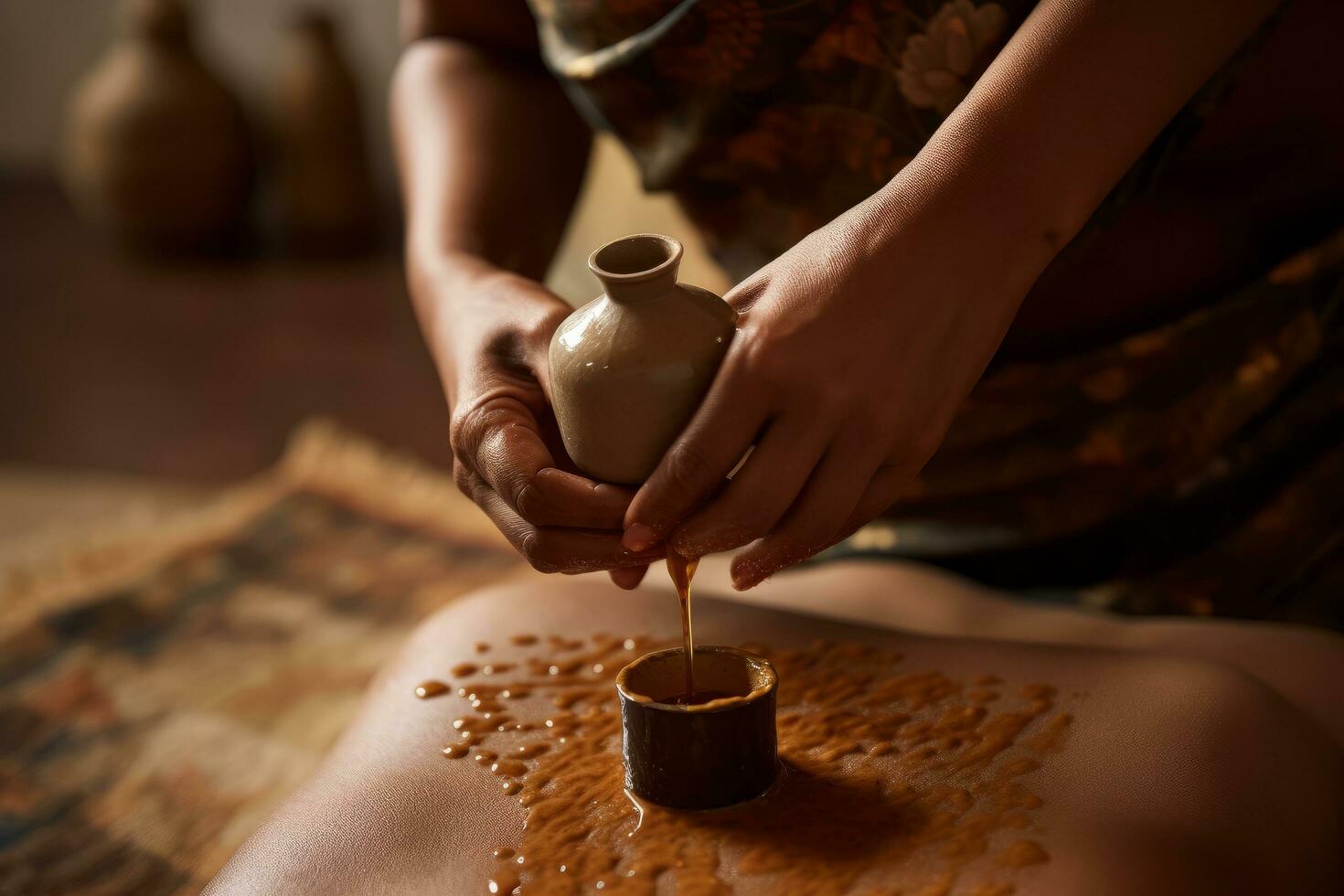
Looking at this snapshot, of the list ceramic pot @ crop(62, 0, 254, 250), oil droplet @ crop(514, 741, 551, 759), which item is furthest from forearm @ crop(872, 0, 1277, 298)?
ceramic pot @ crop(62, 0, 254, 250)

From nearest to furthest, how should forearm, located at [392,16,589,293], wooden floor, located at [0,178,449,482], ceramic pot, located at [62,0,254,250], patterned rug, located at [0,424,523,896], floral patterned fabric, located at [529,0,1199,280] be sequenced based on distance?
floral patterned fabric, located at [529,0,1199,280] < forearm, located at [392,16,589,293] < patterned rug, located at [0,424,523,896] < wooden floor, located at [0,178,449,482] < ceramic pot, located at [62,0,254,250]

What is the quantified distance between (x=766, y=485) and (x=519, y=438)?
0.53 ft

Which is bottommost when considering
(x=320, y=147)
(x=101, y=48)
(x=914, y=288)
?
(x=101, y=48)

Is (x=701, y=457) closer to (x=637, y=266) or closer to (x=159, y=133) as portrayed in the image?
(x=637, y=266)

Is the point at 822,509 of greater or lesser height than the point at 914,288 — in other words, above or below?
below

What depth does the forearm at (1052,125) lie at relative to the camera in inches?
29.2

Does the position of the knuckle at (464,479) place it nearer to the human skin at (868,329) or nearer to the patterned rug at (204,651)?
the human skin at (868,329)

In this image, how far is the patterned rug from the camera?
4.43 ft

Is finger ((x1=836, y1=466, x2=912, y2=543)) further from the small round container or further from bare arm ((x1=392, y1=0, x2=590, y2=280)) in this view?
bare arm ((x1=392, y1=0, x2=590, y2=280))

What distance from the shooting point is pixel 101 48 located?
3.78 meters

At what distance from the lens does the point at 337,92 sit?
3.09 m

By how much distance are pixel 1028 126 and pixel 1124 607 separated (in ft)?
1.52

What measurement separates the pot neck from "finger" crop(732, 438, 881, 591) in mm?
125

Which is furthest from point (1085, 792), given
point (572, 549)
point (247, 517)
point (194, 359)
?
point (194, 359)
